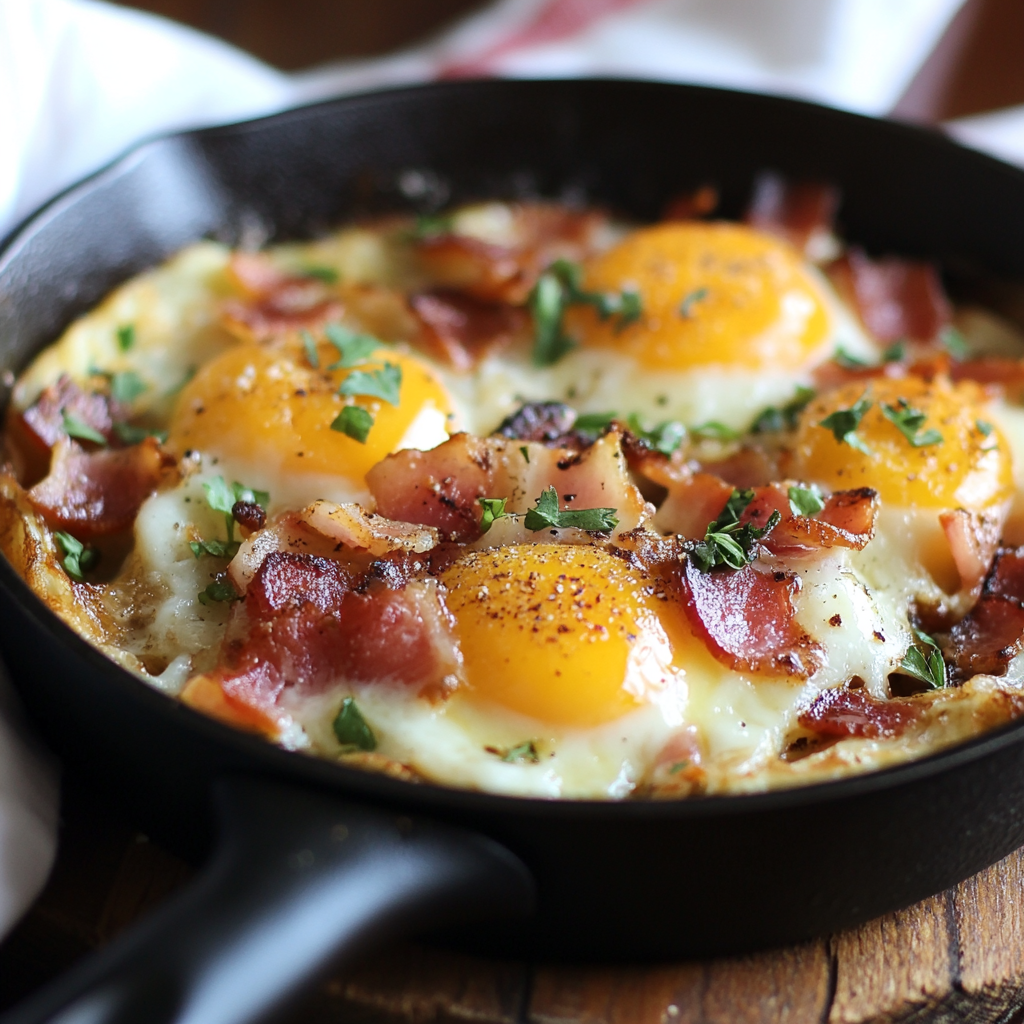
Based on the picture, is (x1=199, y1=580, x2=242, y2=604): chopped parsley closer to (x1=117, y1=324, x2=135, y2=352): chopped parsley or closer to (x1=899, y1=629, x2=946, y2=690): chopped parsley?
(x1=117, y1=324, x2=135, y2=352): chopped parsley

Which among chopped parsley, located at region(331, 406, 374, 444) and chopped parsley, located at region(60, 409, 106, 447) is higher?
chopped parsley, located at region(331, 406, 374, 444)

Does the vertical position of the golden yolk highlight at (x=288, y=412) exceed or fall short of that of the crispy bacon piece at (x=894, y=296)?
it falls short

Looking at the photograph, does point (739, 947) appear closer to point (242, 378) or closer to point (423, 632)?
point (423, 632)

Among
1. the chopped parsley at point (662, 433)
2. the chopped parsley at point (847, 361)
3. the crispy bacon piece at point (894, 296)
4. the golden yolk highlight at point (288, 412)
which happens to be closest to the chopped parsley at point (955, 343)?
the crispy bacon piece at point (894, 296)

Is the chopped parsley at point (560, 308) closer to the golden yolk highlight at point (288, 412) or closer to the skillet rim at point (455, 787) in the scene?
the golden yolk highlight at point (288, 412)

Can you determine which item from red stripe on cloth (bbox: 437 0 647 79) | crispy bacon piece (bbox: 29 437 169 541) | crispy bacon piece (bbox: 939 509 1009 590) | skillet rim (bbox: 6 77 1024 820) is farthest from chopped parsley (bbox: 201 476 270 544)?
red stripe on cloth (bbox: 437 0 647 79)

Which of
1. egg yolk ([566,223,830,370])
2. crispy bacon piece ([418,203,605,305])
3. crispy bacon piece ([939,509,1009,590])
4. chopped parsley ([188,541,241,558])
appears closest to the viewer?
chopped parsley ([188,541,241,558])

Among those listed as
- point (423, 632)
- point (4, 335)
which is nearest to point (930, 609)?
point (423, 632)
